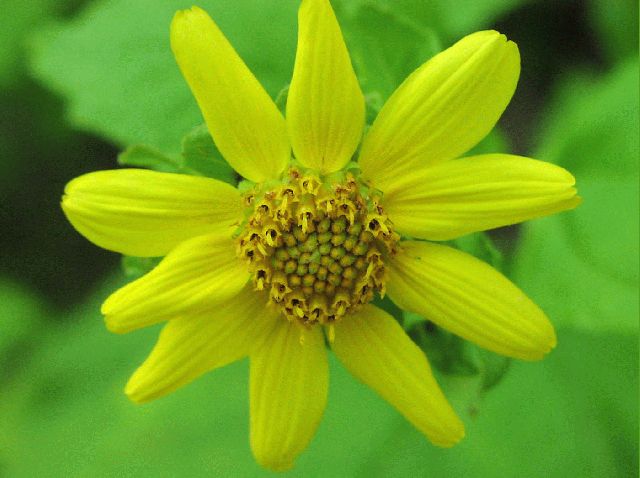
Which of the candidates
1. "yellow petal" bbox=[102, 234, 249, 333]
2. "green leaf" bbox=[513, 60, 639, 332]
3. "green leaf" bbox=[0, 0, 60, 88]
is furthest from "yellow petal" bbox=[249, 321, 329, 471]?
"green leaf" bbox=[0, 0, 60, 88]

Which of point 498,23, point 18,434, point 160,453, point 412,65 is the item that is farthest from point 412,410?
point 498,23

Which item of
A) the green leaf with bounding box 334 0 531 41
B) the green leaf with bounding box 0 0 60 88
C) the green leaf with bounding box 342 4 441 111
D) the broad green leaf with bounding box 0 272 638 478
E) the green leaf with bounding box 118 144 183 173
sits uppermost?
the green leaf with bounding box 342 4 441 111

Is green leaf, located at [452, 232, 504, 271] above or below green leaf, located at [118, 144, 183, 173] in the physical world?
below

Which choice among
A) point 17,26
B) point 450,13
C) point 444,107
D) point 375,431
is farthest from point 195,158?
point 17,26

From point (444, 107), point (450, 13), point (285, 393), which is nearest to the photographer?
point (444, 107)

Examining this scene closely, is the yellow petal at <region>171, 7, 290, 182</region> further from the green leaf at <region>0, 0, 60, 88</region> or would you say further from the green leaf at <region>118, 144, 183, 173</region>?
the green leaf at <region>0, 0, 60, 88</region>

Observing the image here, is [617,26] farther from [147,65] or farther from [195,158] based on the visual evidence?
[195,158]
